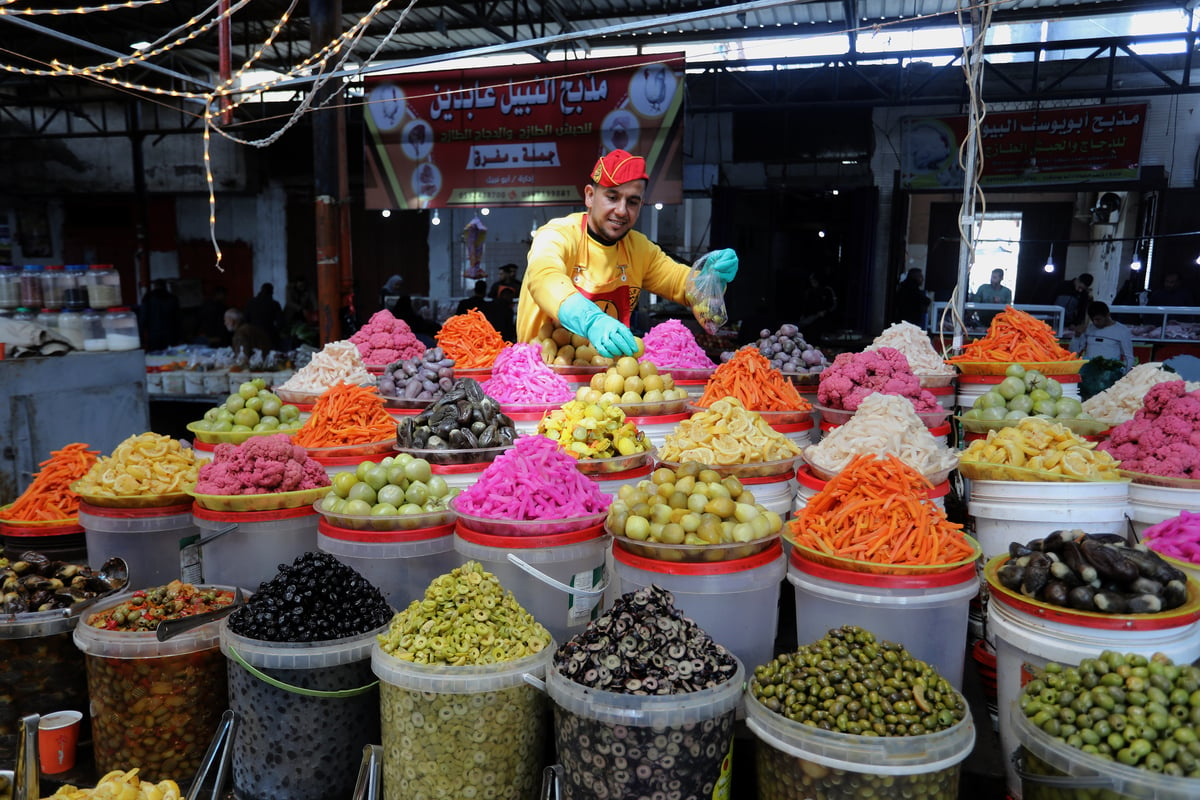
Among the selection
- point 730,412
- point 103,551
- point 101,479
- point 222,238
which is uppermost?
point 222,238

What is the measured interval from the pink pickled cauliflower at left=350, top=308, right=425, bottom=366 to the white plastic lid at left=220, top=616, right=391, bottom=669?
2.42m

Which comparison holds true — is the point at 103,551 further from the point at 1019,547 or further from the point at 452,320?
the point at 1019,547

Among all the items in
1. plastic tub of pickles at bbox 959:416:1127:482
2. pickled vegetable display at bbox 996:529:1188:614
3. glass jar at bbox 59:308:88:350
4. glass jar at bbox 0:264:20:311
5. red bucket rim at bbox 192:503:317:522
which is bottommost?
red bucket rim at bbox 192:503:317:522

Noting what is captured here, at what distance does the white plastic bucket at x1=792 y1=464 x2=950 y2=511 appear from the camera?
2.72m

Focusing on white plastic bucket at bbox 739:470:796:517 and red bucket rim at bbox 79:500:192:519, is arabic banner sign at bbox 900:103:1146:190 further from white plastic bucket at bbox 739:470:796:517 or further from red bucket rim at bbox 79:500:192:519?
red bucket rim at bbox 79:500:192:519

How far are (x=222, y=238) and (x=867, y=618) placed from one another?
15.2 meters

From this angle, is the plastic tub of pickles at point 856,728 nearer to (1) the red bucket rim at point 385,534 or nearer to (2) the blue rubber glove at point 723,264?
(1) the red bucket rim at point 385,534

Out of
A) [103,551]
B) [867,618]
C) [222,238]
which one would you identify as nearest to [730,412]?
[867,618]

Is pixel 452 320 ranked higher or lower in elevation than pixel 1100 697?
higher

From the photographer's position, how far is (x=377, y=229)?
557 inches

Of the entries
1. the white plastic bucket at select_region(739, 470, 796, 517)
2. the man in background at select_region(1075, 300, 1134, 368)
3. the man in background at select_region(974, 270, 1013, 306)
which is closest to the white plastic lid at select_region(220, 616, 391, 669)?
the white plastic bucket at select_region(739, 470, 796, 517)

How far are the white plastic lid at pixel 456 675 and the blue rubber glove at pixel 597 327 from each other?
1829mm

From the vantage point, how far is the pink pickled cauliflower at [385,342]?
14.7ft

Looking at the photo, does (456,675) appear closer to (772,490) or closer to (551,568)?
(551,568)
